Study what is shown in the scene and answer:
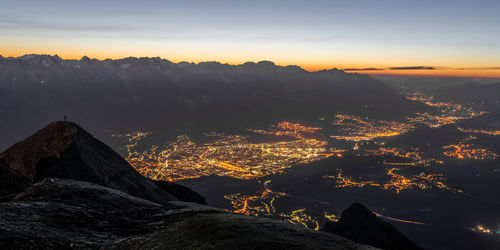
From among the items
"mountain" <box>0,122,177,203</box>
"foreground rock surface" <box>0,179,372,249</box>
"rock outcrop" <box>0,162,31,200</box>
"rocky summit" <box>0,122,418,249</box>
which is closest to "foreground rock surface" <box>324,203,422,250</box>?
"mountain" <box>0,122,177,203</box>

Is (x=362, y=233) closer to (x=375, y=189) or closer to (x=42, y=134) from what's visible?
(x=42, y=134)

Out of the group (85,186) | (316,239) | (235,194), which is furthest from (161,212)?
(235,194)

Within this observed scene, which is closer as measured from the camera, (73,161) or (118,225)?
(118,225)

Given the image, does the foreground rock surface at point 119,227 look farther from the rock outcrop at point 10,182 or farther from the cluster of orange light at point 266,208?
the cluster of orange light at point 266,208

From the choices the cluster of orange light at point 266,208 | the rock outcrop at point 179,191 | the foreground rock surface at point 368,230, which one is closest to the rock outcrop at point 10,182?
the rock outcrop at point 179,191

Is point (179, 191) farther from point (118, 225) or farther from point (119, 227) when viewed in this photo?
point (119, 227)

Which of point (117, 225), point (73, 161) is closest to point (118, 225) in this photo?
point (117, 225)
